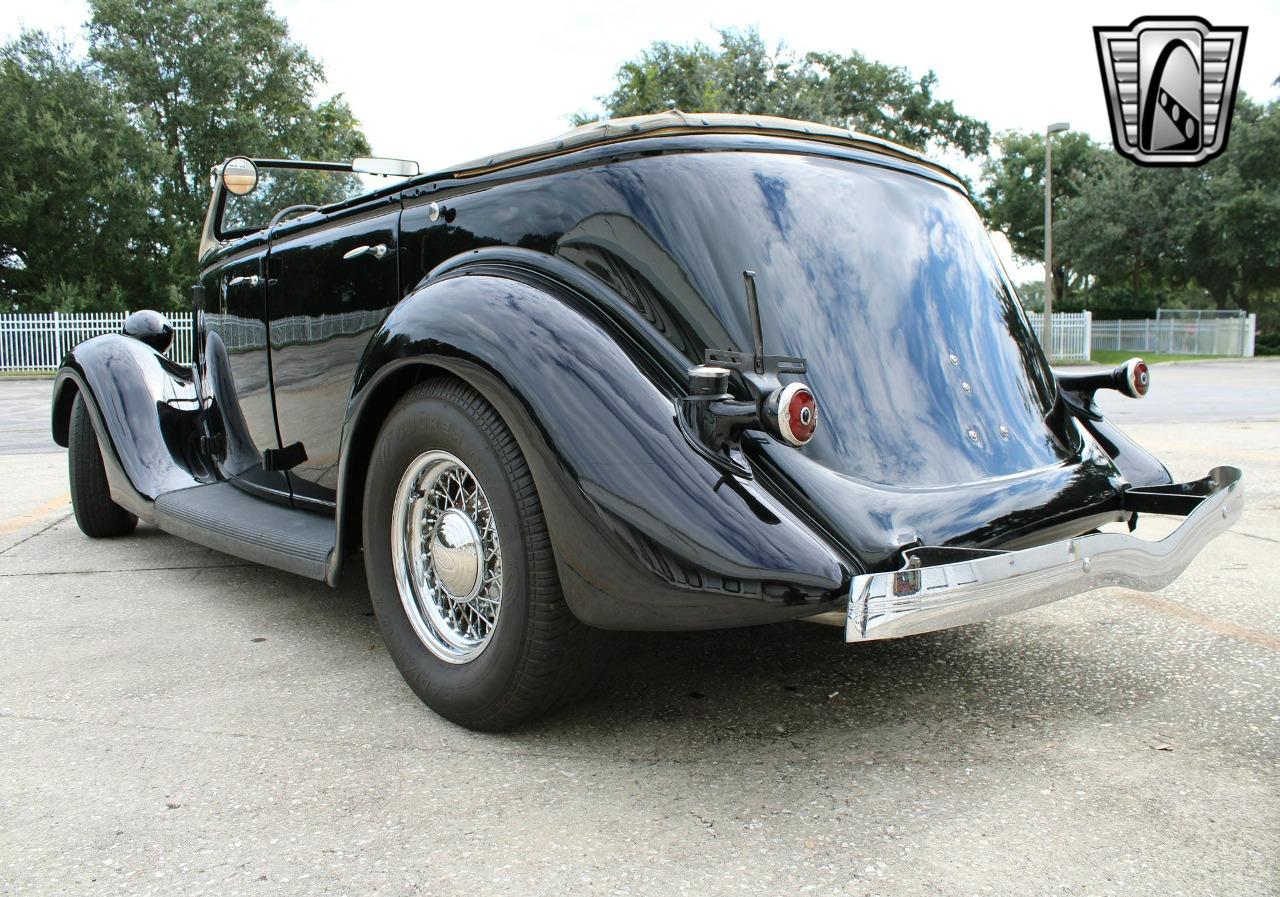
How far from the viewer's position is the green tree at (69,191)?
1056 inches

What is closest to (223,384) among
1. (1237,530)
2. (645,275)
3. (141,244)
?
(645,275)

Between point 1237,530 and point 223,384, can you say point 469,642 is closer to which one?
point 223,384

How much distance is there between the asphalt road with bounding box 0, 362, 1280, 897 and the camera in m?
1.84

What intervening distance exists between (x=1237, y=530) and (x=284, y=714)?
4480 mm

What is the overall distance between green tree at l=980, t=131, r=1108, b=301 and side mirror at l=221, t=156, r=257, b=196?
45225 millimetres

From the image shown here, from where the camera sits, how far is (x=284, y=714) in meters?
2.62

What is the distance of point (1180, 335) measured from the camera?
35375 mm

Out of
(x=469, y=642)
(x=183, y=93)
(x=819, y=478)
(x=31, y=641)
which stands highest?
(x=183, y=93)

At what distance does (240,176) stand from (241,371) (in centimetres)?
88

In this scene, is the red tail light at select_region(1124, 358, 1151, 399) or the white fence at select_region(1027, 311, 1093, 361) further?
the white fence at select_region(1027, 311, 1093, 361)

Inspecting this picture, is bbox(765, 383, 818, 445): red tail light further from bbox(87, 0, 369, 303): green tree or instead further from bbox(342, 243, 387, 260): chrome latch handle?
bbox(87, 0, 369, 303): green tree

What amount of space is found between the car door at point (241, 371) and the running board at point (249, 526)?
11 centimetres

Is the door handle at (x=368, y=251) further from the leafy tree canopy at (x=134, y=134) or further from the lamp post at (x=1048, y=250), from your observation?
the leafy tree canopy at (x=134, y=134)

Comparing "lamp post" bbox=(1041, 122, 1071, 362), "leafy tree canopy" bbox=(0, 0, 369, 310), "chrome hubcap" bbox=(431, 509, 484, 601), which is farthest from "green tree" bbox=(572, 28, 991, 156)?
"chrome hubcap" bbox=(431, 509, 484, 601)
